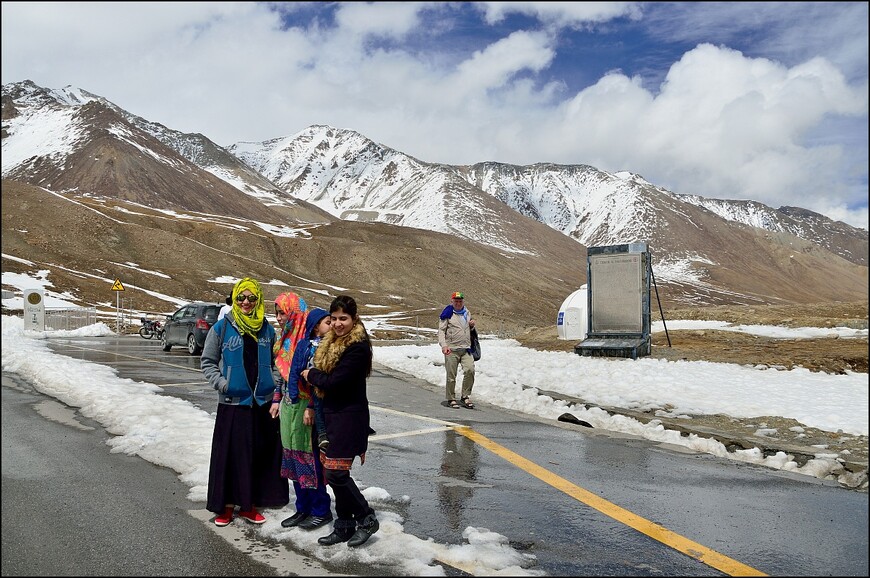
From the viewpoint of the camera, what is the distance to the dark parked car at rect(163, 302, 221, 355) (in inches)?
918

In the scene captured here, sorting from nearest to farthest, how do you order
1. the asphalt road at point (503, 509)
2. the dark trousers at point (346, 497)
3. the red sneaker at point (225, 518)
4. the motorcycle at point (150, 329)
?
the asphalt road at point (503, 509), the dark trousers at point (346, 497), the red sneaker at point (225, 518), the motorcycle at point (150, 329)

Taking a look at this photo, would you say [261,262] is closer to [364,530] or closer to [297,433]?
[297,433]

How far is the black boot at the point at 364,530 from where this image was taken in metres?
4.73

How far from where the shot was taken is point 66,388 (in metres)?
12.1

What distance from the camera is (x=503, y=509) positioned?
5734 mm

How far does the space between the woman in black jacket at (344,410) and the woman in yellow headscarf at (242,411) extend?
0.65 meters

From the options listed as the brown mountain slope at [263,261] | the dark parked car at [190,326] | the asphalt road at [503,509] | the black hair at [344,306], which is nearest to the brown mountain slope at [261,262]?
the brown mountain slope at [263,261]

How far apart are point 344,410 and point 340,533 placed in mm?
876

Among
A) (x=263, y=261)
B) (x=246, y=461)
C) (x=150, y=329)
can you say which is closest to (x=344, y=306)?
(x=246, y=461)

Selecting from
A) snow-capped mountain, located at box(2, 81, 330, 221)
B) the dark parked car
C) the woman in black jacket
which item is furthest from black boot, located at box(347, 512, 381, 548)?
snow-capped mountain, located at box(2, 81, 330, 221)

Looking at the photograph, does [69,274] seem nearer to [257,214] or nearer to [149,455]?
[149,455]

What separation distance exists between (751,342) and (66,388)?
1918 cm

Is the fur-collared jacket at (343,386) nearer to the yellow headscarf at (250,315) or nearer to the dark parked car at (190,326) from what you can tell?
the yellow headscarf at (250,315)

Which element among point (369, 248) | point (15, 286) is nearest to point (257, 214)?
point (369, 248)
